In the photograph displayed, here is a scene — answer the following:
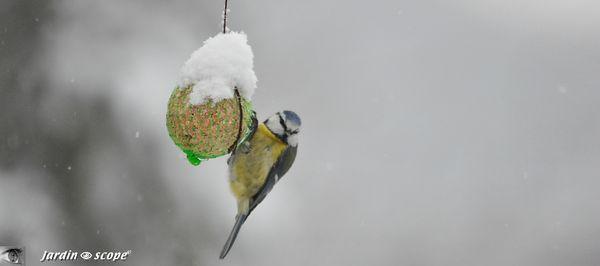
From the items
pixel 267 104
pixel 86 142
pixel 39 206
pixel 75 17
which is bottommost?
pixel 39 206

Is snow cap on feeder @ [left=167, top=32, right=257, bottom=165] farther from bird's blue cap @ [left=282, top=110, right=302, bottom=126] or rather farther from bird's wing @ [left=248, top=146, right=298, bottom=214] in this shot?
bird's wing @ [left=248, top=146, right=298, bottom=214]

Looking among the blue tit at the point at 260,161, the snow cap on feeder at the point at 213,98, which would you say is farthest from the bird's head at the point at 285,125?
the snow cap on feeder at the point at 213,98

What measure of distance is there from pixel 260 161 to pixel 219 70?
60 cm

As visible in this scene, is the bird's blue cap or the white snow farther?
the bird's blue cap

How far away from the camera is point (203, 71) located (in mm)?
2303

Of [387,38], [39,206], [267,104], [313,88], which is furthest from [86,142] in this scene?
[387,38]

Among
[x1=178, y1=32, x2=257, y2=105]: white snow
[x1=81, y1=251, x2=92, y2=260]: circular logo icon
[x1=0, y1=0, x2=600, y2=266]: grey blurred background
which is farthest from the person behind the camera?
[x1=0, y1=0, x2=600, y2=266]: grey blurred background

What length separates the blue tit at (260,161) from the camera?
274 centimetres

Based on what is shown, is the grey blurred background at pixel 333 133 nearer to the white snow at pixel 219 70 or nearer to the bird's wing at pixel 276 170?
the bird's wing at pixel 276 170

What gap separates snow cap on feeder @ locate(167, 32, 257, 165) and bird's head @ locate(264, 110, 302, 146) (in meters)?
0.31

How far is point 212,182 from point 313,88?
1.91m

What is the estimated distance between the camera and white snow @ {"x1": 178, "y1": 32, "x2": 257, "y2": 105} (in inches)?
89.4

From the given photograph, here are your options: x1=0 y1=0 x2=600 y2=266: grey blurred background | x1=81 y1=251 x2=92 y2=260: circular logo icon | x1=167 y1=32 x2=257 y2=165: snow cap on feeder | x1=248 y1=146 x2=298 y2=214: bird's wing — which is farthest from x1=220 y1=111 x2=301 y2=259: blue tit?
x1=0 y1=0 x2=600 y2=266: grey blurred background

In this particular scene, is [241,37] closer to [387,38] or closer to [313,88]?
[313,88]
